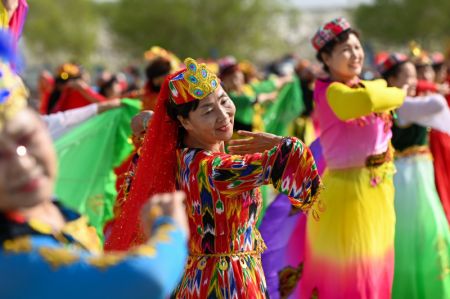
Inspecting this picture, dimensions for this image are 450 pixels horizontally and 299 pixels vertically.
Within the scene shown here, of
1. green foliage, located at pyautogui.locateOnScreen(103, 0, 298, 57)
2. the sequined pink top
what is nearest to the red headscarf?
the sequined pink top

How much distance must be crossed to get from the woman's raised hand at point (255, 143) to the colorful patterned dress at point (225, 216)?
18 centimetres

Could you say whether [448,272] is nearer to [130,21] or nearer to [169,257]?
[169,257]

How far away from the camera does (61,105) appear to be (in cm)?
778

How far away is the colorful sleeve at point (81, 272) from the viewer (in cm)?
196

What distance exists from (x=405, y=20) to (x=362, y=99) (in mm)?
34641

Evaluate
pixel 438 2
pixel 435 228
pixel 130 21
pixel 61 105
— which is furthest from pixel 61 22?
pixel 435 228

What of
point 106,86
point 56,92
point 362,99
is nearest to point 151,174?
point 362,99

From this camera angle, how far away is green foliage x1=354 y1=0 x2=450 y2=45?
37.0 m

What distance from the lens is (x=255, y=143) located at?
3.56 m

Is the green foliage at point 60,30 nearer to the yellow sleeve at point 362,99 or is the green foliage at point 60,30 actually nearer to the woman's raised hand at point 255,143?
the yellow sleeve at point 362,99

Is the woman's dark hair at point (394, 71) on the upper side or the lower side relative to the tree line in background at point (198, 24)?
lower

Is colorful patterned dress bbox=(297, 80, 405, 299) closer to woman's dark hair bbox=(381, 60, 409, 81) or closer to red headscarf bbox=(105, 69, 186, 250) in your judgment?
woman's dark hair bbox=(381, 60, 409, 81)

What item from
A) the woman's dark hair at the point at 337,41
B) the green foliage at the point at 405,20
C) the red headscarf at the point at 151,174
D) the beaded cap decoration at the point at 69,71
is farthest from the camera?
the green foliage at the point at 405,20

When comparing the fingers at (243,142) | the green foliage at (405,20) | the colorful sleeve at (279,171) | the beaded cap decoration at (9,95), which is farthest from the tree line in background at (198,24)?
the beaded cap decoration at (9,95)
